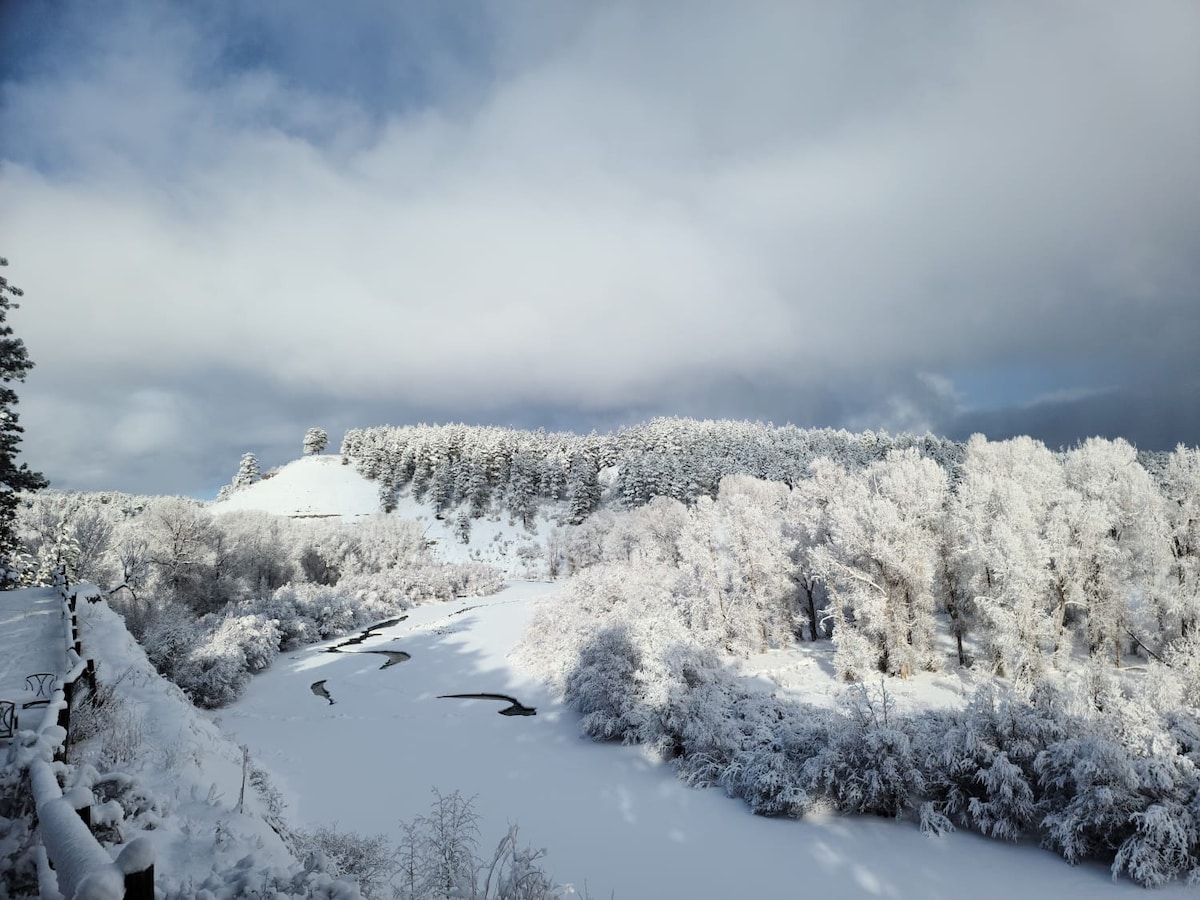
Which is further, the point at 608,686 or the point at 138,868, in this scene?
the point at 608,686

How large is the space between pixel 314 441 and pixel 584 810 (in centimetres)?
14124

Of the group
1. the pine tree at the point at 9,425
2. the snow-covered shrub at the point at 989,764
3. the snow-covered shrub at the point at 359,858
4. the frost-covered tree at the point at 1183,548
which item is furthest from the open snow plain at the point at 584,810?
the frost-covered tree at the point at 1183,548

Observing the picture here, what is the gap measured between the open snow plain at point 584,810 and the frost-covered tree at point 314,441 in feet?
397

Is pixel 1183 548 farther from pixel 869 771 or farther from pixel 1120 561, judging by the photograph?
pixel 869 771

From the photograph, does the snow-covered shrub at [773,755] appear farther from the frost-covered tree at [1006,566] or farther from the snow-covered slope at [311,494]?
the snow-covered slope at [311,494]

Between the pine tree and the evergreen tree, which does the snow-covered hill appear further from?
the pine tree

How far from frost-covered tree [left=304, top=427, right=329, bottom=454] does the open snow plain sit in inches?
4766

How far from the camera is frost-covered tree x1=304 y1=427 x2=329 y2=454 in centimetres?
13900

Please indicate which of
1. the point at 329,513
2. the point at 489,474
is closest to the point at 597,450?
the point at 489,474

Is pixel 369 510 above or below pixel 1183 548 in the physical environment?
above

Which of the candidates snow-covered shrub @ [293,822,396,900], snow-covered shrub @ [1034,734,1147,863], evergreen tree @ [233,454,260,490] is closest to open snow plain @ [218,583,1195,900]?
snow-covered shrub @ [1034,734,1147,863]

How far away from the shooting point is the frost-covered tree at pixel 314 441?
139 metres

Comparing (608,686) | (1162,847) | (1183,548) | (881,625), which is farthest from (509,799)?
(1183,548)

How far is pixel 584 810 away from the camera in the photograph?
1702cm
